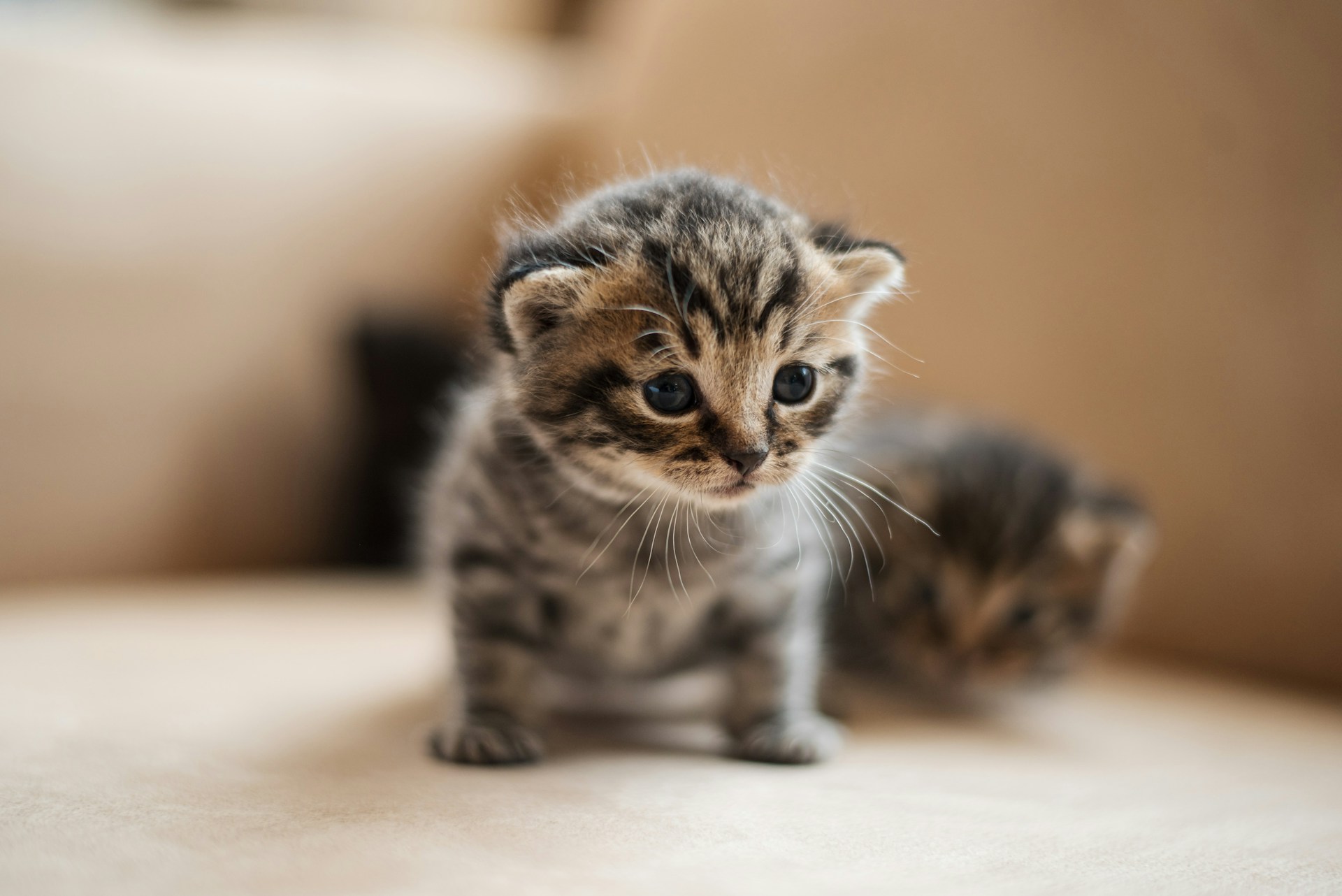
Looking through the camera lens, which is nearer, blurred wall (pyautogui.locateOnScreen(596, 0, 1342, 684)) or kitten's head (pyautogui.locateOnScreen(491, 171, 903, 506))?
kitten's head (pyautogui.locateOnScreen(491, 171, 903, 506))

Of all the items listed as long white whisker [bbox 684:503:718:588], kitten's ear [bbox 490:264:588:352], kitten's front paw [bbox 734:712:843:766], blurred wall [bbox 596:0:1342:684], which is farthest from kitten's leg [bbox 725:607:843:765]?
blurred wall [bbox 596:0:1342:684]

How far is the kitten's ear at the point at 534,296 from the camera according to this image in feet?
3.64

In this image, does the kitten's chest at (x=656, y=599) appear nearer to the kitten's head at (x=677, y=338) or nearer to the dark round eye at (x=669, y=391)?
the kitten's head at (x=677, y=338)

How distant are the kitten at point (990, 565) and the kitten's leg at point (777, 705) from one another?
0.29m

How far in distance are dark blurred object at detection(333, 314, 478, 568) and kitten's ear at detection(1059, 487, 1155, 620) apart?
119 cm

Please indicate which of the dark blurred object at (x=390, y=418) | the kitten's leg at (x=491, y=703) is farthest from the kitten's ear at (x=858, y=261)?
the dark blurred object at (x=390, y=418)

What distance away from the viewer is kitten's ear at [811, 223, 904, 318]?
1.24 m

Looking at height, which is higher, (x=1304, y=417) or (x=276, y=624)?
(x=1304, y=417)

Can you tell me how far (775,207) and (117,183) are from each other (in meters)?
1.39

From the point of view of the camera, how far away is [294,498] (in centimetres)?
212

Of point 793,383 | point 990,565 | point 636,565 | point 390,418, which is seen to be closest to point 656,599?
point 636,565

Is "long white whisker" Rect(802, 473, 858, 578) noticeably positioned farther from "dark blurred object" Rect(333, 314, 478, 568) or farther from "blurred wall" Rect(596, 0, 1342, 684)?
"dark blurred object" Rect(333, 314, 478, 568)

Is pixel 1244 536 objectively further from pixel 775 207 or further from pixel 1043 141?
pixel 775 207

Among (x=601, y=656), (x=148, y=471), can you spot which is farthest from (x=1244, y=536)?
(x=148, y=471)
